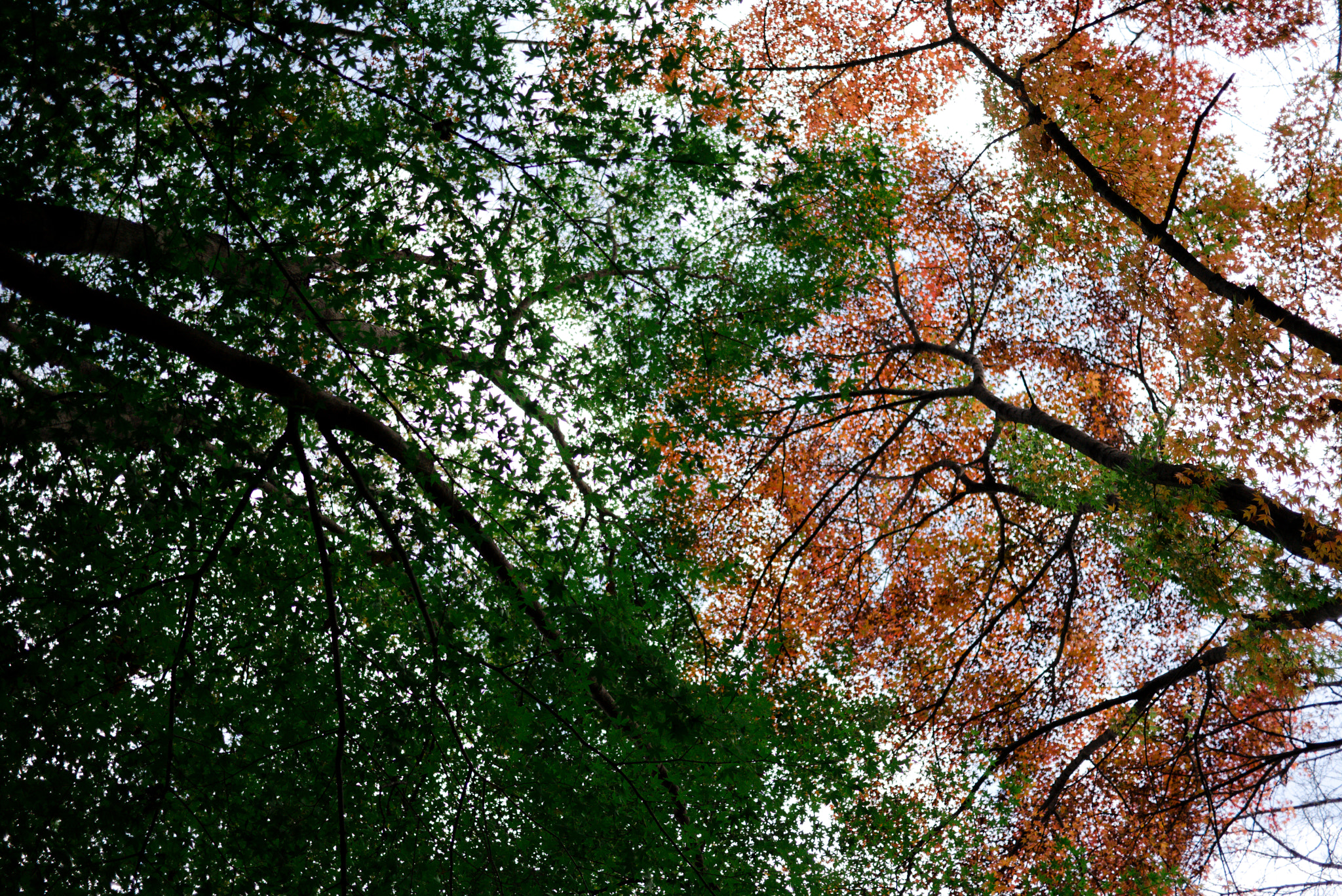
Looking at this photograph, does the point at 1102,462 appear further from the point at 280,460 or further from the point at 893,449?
the point at 280,460

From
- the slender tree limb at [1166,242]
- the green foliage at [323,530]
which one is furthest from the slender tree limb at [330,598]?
the slender tree limb at [1166,242]

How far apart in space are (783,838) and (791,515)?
258 inches

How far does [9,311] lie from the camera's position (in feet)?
16.7

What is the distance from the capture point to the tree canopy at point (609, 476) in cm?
519

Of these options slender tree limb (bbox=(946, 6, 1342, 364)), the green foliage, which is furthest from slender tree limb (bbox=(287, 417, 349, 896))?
slender tree limb (bbox=(946, 6, 1342, 364))

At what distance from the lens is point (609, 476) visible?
5.66 metres

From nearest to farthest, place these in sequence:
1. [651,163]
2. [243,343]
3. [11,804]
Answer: [11,804] < [651,163] < [243,343]

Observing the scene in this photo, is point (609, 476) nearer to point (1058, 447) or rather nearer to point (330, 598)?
point (330, 598)

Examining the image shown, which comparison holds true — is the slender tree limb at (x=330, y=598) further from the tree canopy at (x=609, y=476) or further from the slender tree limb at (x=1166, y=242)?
the slender tree limb at (x=1166, y=242)

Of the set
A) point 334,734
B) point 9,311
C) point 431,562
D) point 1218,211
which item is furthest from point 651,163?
point 1218,211

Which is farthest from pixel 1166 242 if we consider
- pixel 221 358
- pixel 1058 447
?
pixel 221 358

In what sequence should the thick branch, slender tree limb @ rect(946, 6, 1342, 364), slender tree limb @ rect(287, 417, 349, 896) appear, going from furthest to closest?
slender tree limb @ rect(946, 6, 1342, 364) → slender tree limb @ rect(287, 417, 349, 896) → the thick branch

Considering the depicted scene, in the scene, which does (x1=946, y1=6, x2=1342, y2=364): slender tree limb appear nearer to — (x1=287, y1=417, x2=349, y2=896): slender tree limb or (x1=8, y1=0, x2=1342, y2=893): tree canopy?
(x1=8, y1=0, x2=1342, y2=893): tree canopy

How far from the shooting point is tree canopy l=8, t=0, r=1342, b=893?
5.19 m
